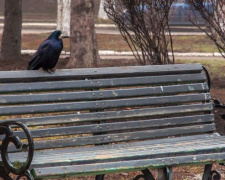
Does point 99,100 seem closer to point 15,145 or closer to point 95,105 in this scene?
point 95,105

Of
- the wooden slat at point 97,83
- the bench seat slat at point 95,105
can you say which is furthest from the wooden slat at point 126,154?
the wooden slat at point 97,83

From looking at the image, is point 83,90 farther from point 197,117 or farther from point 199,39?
point 199,39

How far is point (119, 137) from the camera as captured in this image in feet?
16.8

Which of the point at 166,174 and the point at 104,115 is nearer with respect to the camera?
the point at 166,174

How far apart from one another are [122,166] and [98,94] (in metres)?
0.93

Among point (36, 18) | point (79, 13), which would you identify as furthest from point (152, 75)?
point (36, 18)

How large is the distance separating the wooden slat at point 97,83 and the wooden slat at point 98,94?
0.16ft

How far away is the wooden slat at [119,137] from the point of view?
4819 millimetres

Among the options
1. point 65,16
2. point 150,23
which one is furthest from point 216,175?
point 65,16

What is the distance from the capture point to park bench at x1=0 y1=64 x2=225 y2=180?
4332mm

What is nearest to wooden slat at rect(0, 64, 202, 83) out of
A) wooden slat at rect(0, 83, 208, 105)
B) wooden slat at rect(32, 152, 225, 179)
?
wooden slat at rect(0, 83, 208, 105)

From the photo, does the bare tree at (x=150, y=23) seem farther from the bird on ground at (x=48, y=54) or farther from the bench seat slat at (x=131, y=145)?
the bench seat slat at (x=131, y=145)

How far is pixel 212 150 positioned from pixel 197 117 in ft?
2.48

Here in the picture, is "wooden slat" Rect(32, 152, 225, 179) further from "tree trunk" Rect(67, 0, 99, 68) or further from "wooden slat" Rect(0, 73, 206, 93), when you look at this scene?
"tree trunk" Rect(67, 0, 99, 68)
